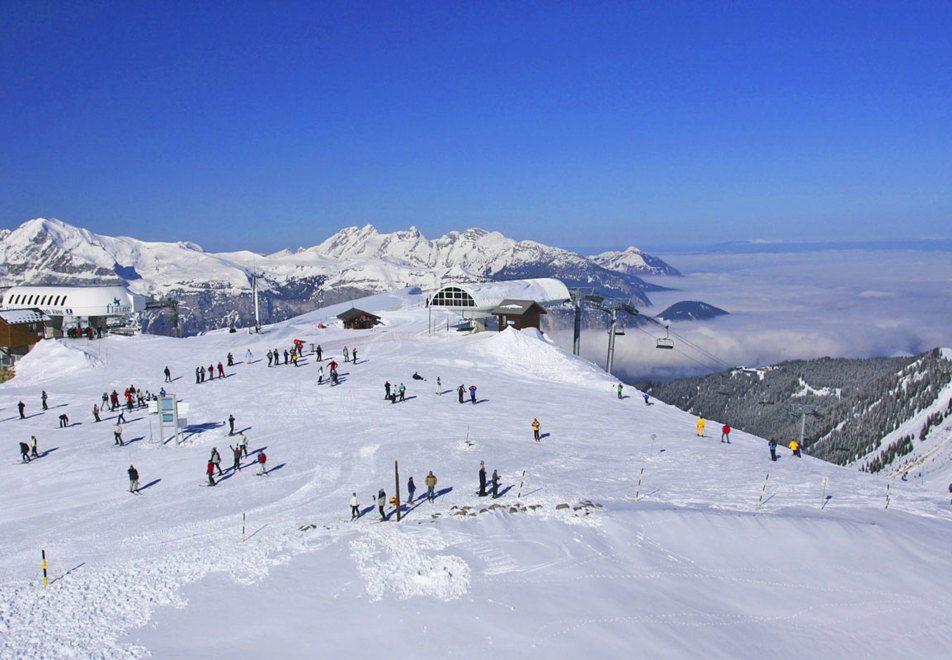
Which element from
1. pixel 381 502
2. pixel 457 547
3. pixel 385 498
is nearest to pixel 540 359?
pixel 385 498

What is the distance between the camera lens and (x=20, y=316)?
184ft

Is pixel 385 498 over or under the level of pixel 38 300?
under

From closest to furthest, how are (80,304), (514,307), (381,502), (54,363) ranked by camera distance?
(381,502) → (54,363) → (514,307) → (80,304)

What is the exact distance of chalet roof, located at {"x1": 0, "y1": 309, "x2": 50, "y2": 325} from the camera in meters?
53.9

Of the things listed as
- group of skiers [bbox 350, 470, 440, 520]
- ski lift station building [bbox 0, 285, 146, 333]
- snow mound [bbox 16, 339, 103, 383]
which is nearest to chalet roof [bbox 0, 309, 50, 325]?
ski lift station building [bbox 0, 285, 146, 333]

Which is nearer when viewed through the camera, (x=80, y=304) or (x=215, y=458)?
(x=215, y=458)

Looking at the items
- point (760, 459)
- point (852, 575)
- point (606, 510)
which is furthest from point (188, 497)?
point (760, 459)

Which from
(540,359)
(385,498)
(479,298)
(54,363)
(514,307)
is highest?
(479,298)

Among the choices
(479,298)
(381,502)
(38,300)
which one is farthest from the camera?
(38,300)

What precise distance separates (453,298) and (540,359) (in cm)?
2270

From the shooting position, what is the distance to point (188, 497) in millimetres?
22469

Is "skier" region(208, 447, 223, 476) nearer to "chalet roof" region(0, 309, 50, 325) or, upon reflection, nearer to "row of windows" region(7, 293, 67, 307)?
"chalet roof" region(0, 309, 50, 325)

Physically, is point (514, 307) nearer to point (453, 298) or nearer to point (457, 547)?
point (453, 298)

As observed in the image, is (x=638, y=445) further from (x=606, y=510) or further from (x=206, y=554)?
(x=206, y=554)
